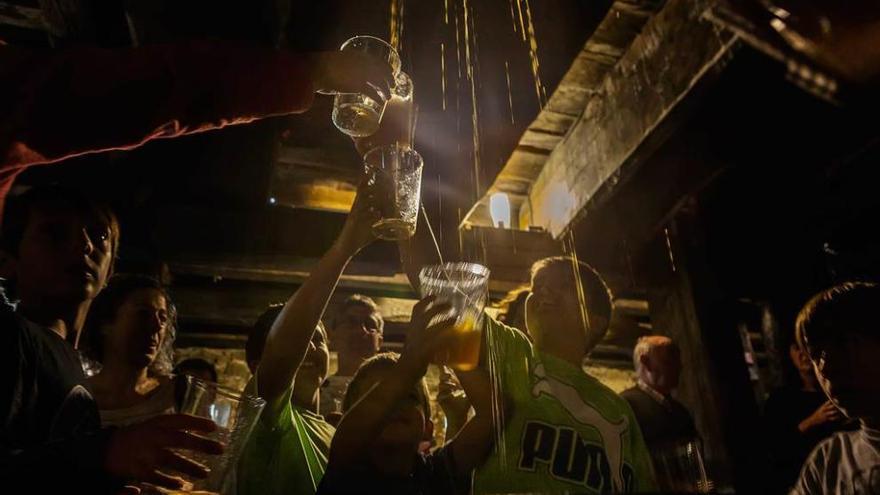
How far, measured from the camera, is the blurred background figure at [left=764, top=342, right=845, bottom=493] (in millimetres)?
4414

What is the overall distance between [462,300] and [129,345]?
101 inches

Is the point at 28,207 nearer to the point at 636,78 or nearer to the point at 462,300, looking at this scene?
the point at 462,300

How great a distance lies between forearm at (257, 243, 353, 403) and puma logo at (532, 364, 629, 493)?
1216mm

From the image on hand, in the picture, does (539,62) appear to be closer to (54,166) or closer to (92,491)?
(92,491)

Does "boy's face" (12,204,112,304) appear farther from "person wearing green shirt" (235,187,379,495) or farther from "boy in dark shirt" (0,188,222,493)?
"person wearing green shirt" (235,187,379,495)

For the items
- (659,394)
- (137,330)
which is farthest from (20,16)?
(659,394)

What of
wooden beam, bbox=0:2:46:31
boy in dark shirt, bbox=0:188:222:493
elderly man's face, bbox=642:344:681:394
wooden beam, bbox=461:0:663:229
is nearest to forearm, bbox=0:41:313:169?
boy in dark shirt, bbox=0:188:222:493

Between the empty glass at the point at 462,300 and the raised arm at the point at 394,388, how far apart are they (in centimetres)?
6

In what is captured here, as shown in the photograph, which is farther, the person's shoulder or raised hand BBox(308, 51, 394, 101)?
the person's shoulder

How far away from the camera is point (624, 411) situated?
280 cm

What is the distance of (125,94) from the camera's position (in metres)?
1.47

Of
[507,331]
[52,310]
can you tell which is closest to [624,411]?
[507,331]

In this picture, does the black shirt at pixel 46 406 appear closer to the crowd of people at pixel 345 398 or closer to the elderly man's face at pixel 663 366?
the crowd of people at pixel 345 398

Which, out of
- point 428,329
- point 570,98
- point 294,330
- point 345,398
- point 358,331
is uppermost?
point 570,98
